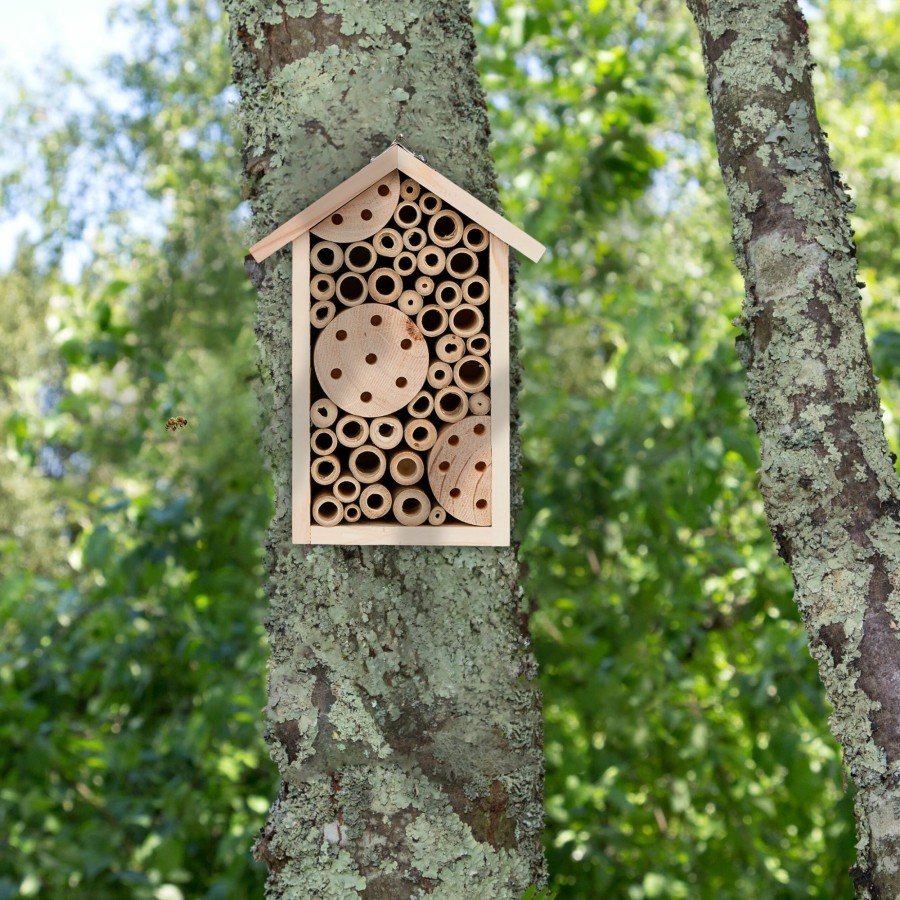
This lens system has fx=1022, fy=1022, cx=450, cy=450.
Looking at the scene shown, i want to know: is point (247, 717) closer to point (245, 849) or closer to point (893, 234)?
point (245, 849)

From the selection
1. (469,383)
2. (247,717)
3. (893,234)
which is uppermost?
(893,234)

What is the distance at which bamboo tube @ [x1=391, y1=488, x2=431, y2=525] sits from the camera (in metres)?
1.20

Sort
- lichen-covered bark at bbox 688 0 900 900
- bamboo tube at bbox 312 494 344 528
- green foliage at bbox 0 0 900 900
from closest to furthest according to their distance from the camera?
lichen-covered bark at bbox 688 0 900 900 → bamboo tube at bbox 312 494 344 528 → green foliage at bbox 0 0 900 900

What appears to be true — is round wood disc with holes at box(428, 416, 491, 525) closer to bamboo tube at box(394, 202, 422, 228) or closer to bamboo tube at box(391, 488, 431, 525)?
bamboo tube at box(391, 488, 431, 525)

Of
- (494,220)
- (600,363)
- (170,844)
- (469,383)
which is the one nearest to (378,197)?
(494,220)

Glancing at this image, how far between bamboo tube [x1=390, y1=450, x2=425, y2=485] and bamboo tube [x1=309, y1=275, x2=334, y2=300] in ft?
0.70

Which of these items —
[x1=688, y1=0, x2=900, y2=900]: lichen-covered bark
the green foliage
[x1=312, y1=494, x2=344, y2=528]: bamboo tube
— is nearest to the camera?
[x1=688, y1=0, x2=900, y2=900]: lichen-covered bark

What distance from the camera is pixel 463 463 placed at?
1.24 meters

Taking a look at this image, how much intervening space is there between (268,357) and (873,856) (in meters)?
0.87

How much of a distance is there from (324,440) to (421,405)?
13cm

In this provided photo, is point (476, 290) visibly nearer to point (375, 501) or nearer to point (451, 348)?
point (451, 348)

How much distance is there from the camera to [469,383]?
126cm

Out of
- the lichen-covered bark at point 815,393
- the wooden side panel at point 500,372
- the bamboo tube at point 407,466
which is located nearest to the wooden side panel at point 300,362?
the bamboo tube at point 407,466

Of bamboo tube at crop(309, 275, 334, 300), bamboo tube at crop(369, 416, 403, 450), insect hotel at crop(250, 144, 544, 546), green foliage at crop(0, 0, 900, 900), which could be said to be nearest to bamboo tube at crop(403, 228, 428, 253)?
insect hotel at crop(250, 144, 544, 546)
